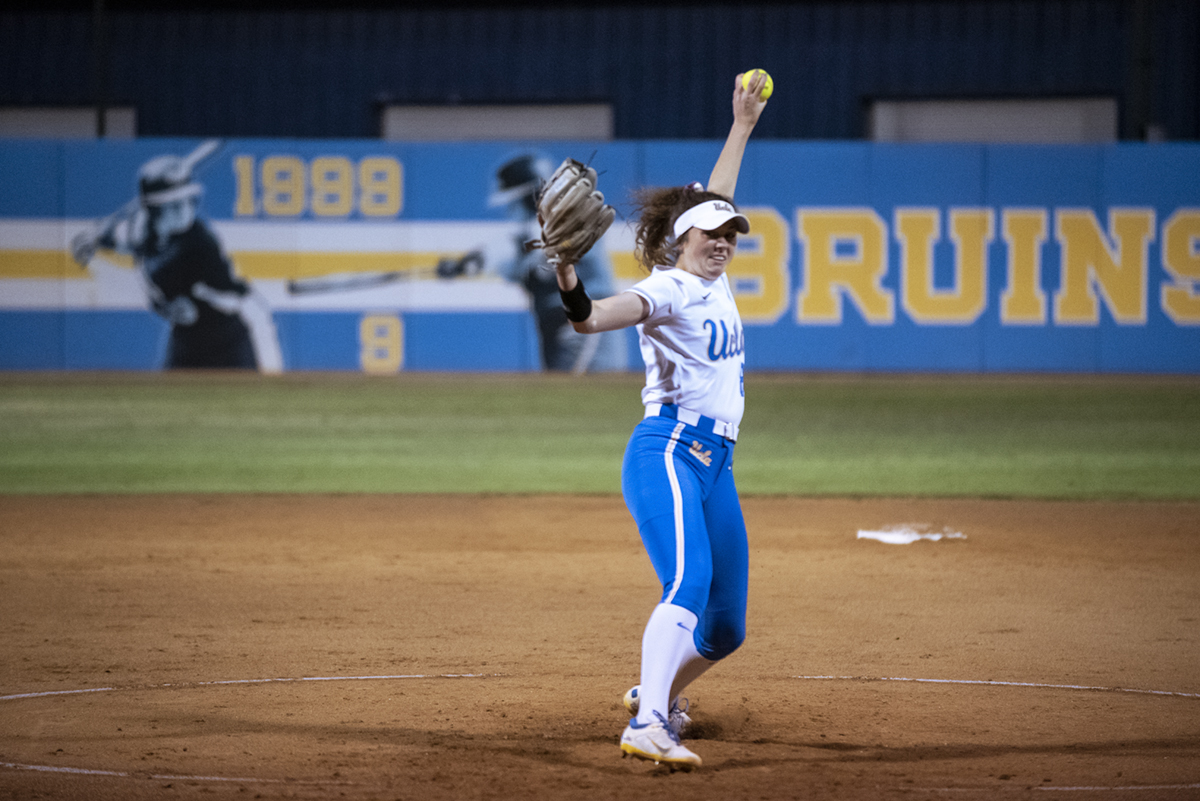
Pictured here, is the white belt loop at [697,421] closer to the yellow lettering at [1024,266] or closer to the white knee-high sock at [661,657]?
the white knee-high sock at [661,657]

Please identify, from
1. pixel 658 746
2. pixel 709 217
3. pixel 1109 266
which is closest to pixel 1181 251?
pixel 1109 266

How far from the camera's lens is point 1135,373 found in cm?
2094

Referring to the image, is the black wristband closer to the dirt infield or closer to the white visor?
the white visor

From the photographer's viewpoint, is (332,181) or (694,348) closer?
(694,348)

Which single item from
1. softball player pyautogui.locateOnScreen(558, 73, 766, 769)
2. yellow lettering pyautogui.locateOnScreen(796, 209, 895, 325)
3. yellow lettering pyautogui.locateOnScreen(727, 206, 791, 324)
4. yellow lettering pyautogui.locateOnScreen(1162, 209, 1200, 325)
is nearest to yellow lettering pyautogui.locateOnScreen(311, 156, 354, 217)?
yellow lettering pyautogui.locateOnScreen(727, 206, 791, 324)

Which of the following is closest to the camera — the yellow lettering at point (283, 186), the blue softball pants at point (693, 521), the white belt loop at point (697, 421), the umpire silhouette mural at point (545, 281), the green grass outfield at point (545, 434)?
the blue softball pants at point (693, 521)

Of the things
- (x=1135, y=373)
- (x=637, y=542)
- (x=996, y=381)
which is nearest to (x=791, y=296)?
(x=996, y=381)

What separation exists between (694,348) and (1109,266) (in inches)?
706

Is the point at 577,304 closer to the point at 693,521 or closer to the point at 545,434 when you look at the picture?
the point at 693,521

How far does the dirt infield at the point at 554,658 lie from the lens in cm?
440

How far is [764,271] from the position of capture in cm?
2064

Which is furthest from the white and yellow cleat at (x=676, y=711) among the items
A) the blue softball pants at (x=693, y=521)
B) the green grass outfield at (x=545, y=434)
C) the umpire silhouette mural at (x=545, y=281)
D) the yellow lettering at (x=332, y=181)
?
the yellow lettering at (x=332, y=181)

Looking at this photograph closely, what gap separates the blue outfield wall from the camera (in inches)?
810

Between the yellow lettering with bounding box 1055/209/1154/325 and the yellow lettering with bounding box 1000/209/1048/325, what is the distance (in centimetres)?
32
